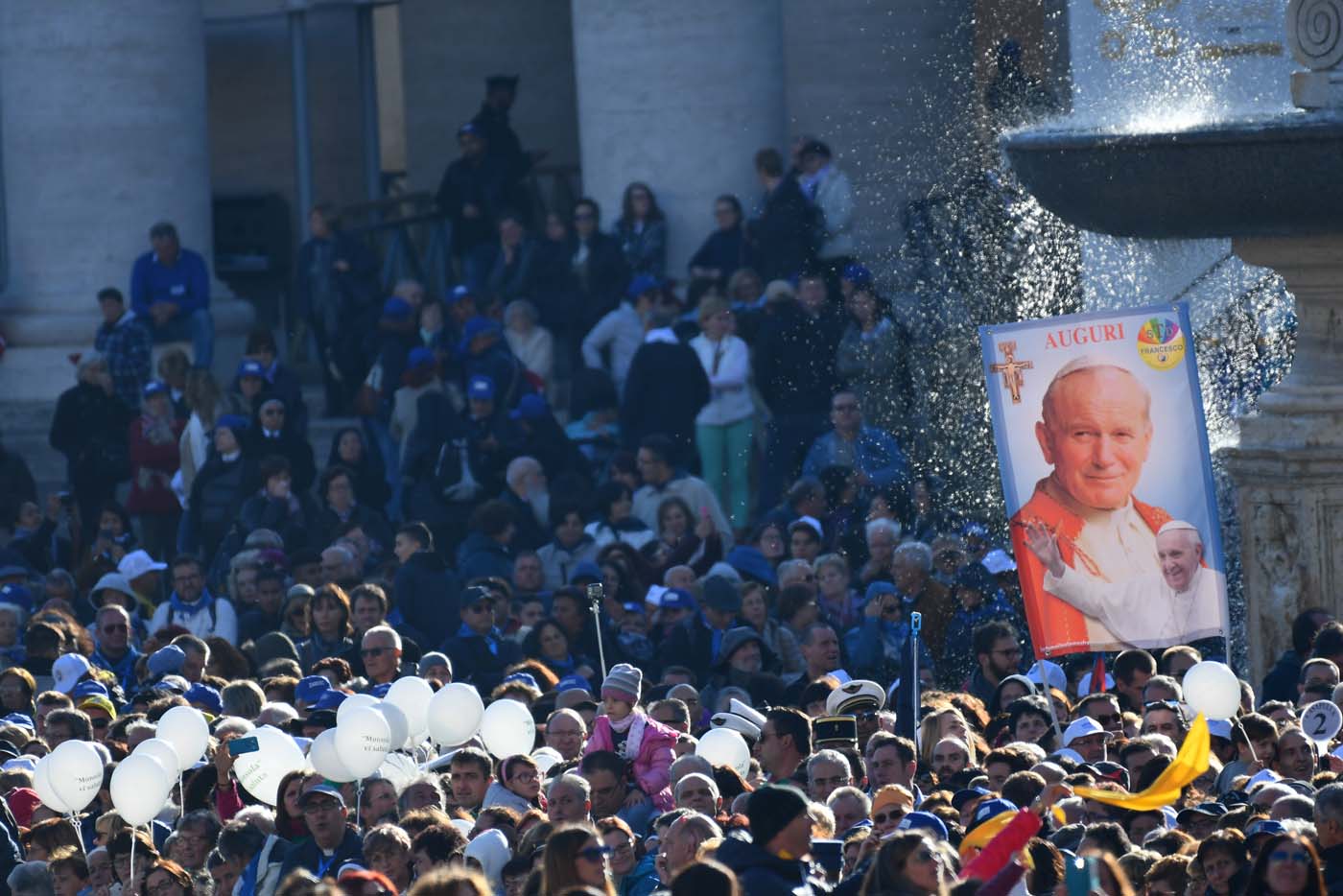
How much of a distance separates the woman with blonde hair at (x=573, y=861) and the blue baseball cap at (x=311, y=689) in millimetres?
5638

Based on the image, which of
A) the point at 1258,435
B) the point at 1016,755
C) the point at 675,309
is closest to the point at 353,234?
the point at 675,309

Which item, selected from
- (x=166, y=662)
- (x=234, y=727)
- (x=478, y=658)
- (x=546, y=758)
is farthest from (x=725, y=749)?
(x=166, y=662)

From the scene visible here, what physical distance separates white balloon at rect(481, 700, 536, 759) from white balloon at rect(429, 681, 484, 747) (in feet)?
0.18

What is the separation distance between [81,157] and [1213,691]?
12.4m

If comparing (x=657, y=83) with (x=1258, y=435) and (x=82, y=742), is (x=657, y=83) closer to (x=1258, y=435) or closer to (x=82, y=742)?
(x=1258, y=435)

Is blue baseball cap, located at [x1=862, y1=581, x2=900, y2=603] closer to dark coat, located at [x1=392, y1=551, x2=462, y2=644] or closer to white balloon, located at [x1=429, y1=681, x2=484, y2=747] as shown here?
dark coat, located at [x1=392, y1=551, x2=462, y2=644]

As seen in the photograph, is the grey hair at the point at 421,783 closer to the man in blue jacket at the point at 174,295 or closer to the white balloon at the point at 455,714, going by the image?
the white balloon at the point at 455,714

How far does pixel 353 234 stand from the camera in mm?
22625

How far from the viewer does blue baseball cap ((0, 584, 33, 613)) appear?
17.3 m

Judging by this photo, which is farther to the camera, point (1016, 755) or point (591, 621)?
point (591, 621)

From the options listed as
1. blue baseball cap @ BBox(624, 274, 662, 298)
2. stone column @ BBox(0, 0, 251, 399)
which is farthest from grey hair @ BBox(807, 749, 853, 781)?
stone column @ BBox(0, 0, 251, 399)

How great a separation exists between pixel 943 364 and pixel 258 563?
4672 millimetres

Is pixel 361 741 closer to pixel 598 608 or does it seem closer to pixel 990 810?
pixel 990 810

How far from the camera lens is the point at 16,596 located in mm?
17438
